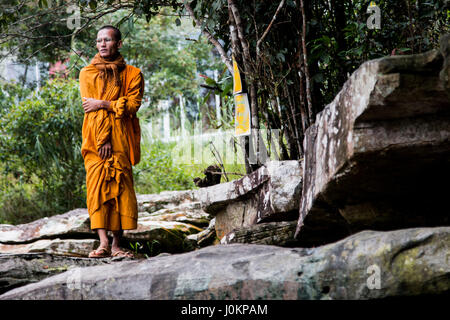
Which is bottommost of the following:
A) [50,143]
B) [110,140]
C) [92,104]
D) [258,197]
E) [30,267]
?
[30,267]

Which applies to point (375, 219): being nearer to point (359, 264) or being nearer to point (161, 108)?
point (359, 264)

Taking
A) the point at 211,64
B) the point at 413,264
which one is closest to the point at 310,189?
the point at 413,264

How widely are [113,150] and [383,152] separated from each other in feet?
9.89

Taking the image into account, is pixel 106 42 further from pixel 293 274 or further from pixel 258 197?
pixel 293 274

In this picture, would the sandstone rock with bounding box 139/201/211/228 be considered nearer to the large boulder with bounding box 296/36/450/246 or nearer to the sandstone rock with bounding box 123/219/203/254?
the sandstone rock with bounding box 123/219/203/254

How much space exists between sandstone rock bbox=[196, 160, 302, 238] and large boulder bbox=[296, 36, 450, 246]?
1.56 ft

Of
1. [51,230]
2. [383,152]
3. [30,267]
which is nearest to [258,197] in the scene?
[30,267]

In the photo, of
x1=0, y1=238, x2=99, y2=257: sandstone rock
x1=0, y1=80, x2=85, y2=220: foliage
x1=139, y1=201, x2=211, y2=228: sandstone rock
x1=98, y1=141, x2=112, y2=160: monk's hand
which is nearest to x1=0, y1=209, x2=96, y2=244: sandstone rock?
x1=0, y1=238, x2=99, y2=257: sandstone rock

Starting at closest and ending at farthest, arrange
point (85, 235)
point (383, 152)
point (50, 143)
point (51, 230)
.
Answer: point (383, 152) → point (85, 235) → point (51, 230) → point (50, 143)

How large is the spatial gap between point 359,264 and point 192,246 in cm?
363

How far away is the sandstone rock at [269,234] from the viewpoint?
402cm

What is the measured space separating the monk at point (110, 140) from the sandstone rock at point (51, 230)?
1.15 meters

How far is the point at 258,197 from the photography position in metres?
4.73

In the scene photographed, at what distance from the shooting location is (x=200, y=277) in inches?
112
